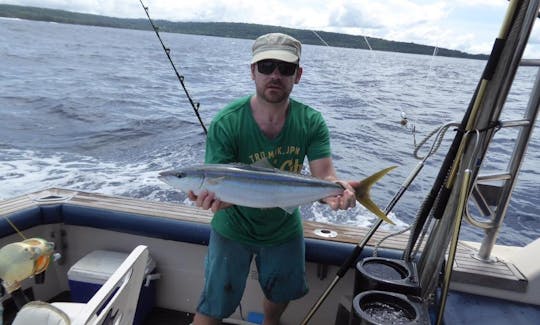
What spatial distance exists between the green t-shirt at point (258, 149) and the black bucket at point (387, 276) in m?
0.56

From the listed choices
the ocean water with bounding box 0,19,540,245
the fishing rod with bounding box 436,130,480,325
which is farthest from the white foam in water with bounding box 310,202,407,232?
the fishing rod with bounding box 436,130,480,325

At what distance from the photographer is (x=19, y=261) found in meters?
1.76

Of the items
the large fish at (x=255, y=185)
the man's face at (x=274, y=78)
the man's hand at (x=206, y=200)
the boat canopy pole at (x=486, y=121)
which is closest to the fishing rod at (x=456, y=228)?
the boat canopy pole at (x=486, y=121)

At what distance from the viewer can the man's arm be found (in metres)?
2.62

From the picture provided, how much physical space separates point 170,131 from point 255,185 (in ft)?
32.1

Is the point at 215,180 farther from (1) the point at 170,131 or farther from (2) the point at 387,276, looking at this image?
(1) the point at 170,131

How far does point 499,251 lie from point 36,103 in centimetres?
1522

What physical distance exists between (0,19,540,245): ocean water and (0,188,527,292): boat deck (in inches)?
39.3

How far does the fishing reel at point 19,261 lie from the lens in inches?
68.3

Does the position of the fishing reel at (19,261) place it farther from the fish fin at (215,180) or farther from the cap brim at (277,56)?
the cap brim at (277,56)

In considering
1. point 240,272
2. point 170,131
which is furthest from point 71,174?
point 240,272

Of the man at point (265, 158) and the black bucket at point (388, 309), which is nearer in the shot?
the black bucket at point (388, 309)

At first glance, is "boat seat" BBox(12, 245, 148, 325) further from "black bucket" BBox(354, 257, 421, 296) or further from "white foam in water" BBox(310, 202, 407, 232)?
"white foam in water" BBox(310, 202, 407, 232)

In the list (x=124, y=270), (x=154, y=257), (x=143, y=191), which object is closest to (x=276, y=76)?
(x=124, y=270)
